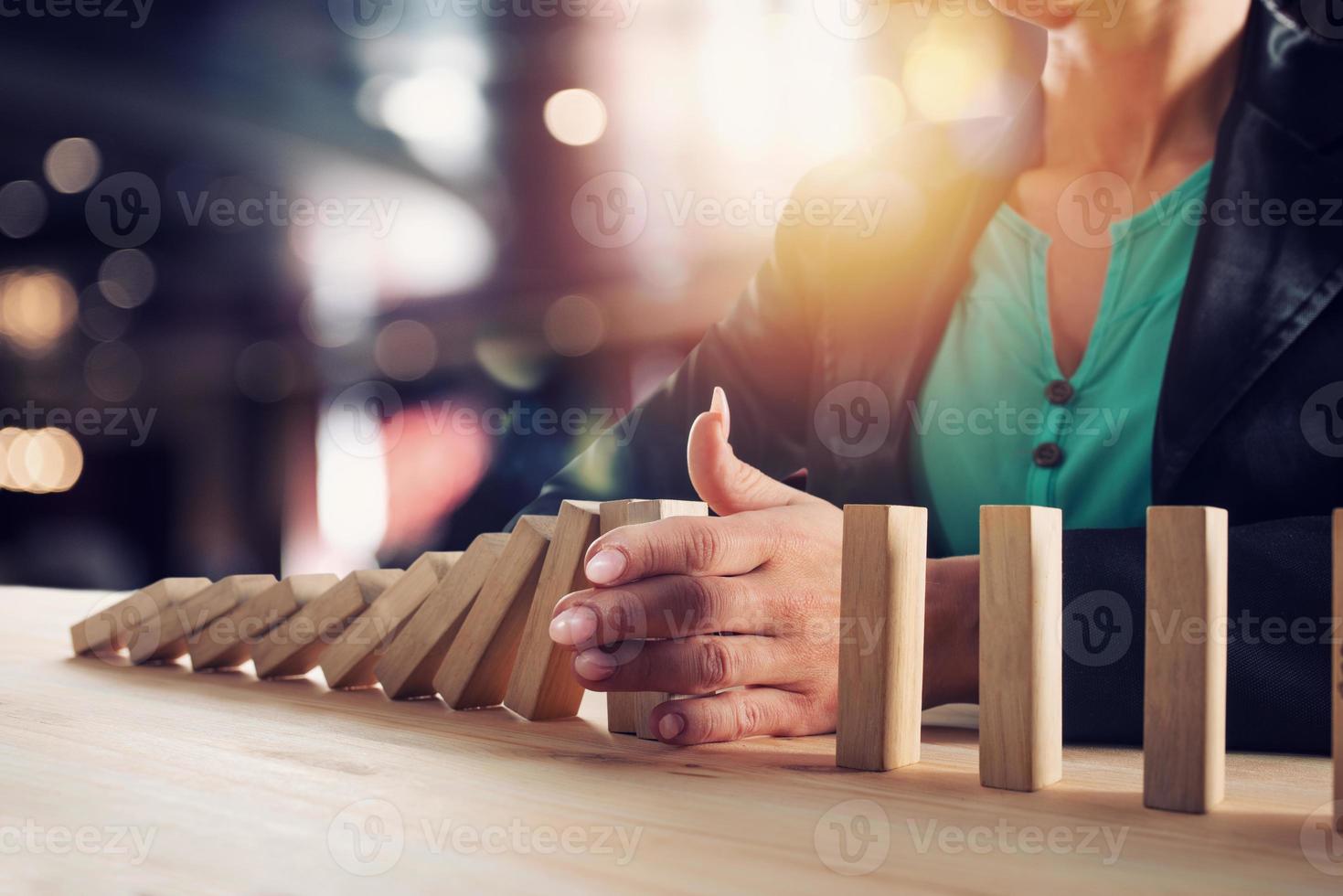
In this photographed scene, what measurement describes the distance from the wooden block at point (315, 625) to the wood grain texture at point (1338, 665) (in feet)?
1.95

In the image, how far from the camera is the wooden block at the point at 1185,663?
413mm

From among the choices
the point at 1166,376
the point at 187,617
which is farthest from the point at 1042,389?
the point at 187,617

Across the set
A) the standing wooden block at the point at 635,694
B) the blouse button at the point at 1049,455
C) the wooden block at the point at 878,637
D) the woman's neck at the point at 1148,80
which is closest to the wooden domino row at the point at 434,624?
the standing wooden block at the point at 635,694

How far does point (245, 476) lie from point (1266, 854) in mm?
3259

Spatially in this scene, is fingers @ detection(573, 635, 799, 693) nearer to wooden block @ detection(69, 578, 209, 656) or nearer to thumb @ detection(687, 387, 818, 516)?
thumb @ detection(687, 387, 818, 516)

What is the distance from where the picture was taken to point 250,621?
32.8 inches

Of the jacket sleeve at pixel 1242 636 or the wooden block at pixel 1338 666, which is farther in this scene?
the jacket sleeve at pixel 1242 636

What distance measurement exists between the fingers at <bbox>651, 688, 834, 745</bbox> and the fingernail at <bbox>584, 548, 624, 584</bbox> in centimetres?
8

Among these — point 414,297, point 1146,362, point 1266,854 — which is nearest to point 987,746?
point 1266,854

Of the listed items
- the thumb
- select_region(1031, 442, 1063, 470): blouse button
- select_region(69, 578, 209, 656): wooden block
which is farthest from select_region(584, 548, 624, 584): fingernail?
select_region(1031, 442, 1063, 470): blouse button

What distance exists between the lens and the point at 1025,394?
4.11 feet

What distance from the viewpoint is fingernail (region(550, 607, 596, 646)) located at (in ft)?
1.75

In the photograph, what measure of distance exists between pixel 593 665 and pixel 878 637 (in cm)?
15

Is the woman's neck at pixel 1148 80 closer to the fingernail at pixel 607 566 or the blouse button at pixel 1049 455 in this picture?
the blouse button at pixel 1049 455
